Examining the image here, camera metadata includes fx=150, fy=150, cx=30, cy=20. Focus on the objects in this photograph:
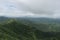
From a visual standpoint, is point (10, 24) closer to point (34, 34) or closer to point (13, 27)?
point (13, 27)

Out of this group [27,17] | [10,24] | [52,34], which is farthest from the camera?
[10,24]

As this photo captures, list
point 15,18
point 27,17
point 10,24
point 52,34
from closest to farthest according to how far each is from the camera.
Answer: point 27,17, point 15,18, point 52,34, point 10,24

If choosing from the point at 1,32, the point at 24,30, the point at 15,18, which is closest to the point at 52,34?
the point at 24,30

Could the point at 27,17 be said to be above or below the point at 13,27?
above

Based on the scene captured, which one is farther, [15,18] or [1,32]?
[1,32]

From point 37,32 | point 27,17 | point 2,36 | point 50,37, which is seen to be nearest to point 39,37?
point 37,32

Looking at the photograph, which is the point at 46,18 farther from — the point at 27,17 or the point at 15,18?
the point at 15,18
